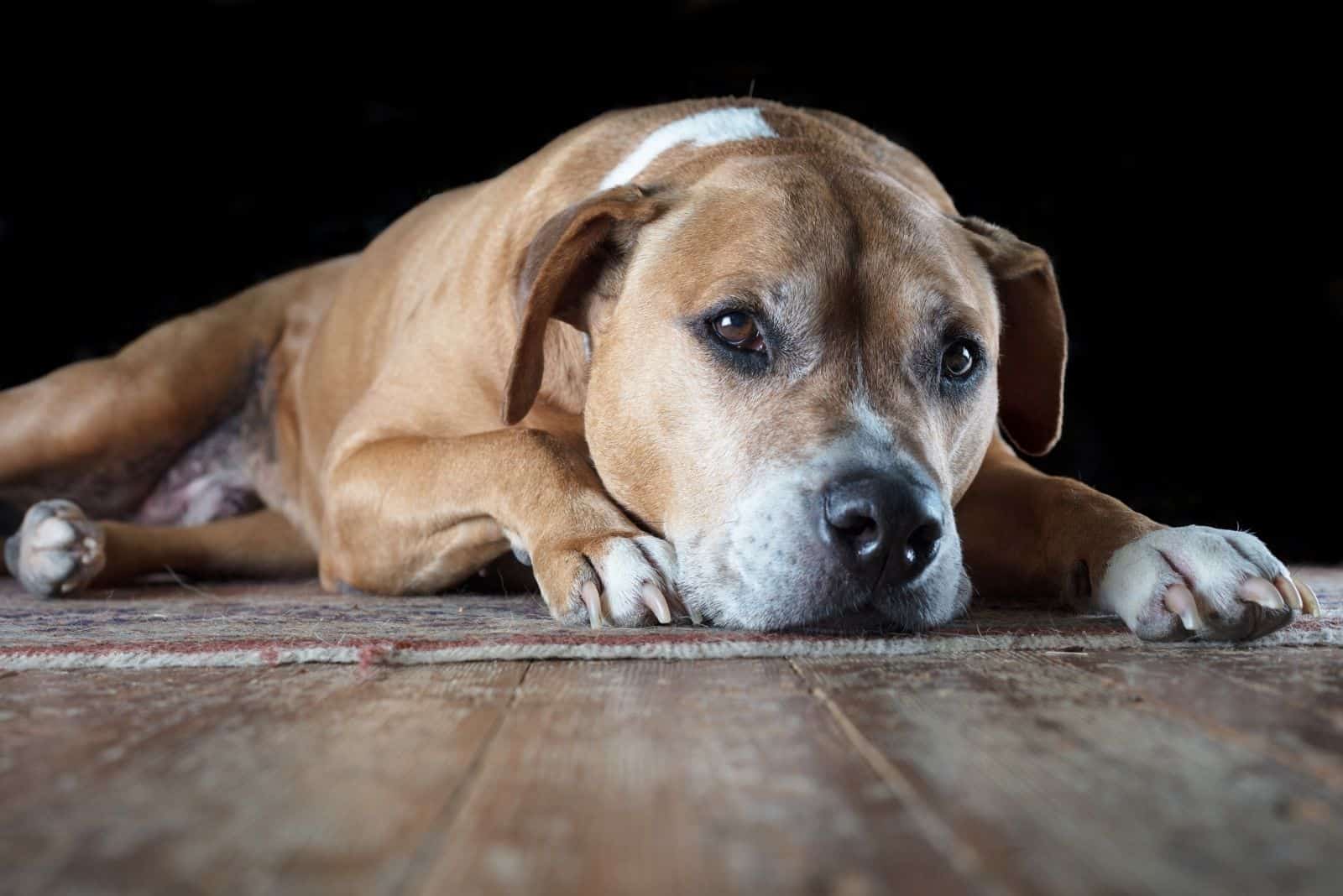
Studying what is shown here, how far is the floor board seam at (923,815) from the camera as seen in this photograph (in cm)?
91

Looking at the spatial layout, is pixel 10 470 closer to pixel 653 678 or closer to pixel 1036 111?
pixel 653 678

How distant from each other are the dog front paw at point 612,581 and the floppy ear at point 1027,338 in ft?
3.50

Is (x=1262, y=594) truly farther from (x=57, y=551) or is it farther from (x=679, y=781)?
(x=57, y=551)

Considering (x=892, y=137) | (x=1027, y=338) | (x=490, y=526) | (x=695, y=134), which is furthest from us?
(x=892, y=137)

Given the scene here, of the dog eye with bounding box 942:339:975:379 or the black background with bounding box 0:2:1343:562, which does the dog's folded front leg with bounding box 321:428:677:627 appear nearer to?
the dog eye with bounding box 942:339:975:379

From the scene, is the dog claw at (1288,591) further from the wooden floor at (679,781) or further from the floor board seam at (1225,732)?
the floor board seam at (1225,732)

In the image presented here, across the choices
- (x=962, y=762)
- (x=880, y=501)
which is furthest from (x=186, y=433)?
(x=962, y=762)

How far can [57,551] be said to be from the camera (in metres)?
3.42

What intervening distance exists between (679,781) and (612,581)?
0.97m

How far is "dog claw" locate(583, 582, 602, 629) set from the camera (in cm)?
209

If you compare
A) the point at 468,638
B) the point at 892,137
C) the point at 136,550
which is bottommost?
the point at 136,550

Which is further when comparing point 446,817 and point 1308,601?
point 1308,601

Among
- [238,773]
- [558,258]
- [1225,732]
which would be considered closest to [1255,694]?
[1225,732]

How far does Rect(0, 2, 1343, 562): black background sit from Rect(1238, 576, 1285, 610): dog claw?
331 centimetres
